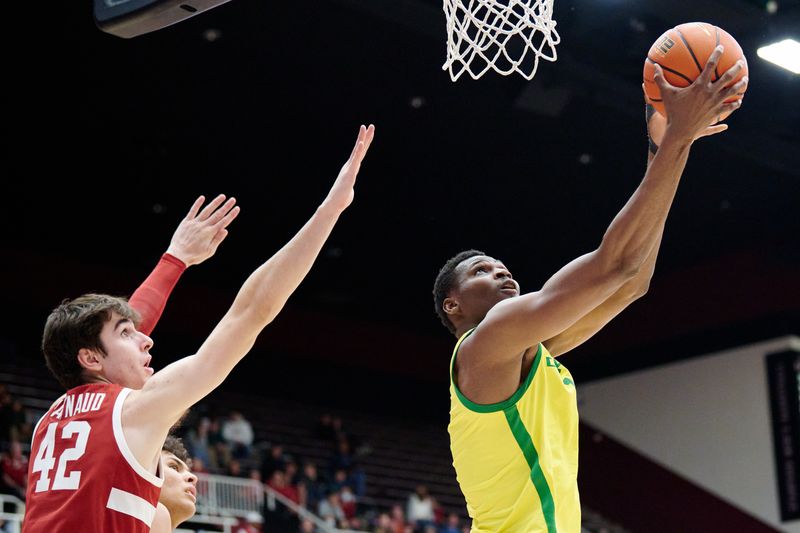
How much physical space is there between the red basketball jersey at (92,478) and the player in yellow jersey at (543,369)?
3.08ft

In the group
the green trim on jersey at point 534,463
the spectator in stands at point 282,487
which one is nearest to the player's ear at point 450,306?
the green trim on jersey at point 534,463

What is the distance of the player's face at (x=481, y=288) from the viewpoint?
12.1ft

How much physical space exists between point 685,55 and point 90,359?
76.6 inches

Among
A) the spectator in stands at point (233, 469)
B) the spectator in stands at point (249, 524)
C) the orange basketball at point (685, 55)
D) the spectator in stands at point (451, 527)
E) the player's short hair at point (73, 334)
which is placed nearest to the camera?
the player's short hair at point (73, 334)

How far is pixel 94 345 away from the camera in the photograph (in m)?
3.07

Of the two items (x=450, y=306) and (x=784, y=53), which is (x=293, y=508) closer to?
(x=784, y=53)

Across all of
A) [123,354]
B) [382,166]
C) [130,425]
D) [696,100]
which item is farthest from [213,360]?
[382,166]

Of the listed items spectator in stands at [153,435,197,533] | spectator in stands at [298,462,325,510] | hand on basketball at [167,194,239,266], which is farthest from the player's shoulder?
spectator in stands at [298,462,325,510]

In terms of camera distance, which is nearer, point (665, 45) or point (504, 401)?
point (504, 401)

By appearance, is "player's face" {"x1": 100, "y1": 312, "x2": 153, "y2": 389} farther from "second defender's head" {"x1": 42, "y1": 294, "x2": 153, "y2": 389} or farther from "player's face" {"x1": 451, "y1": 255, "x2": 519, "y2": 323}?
"player's face" {"x1": 451, "y1": 255, "x2": 519, "y2": 323}

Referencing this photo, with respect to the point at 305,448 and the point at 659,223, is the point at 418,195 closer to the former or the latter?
the point at 305,448

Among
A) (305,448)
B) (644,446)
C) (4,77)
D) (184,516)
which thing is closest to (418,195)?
(305,448)

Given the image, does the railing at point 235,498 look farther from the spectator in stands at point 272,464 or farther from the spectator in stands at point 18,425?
the spectator in stands at point 18,425

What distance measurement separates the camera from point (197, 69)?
12.8 m
